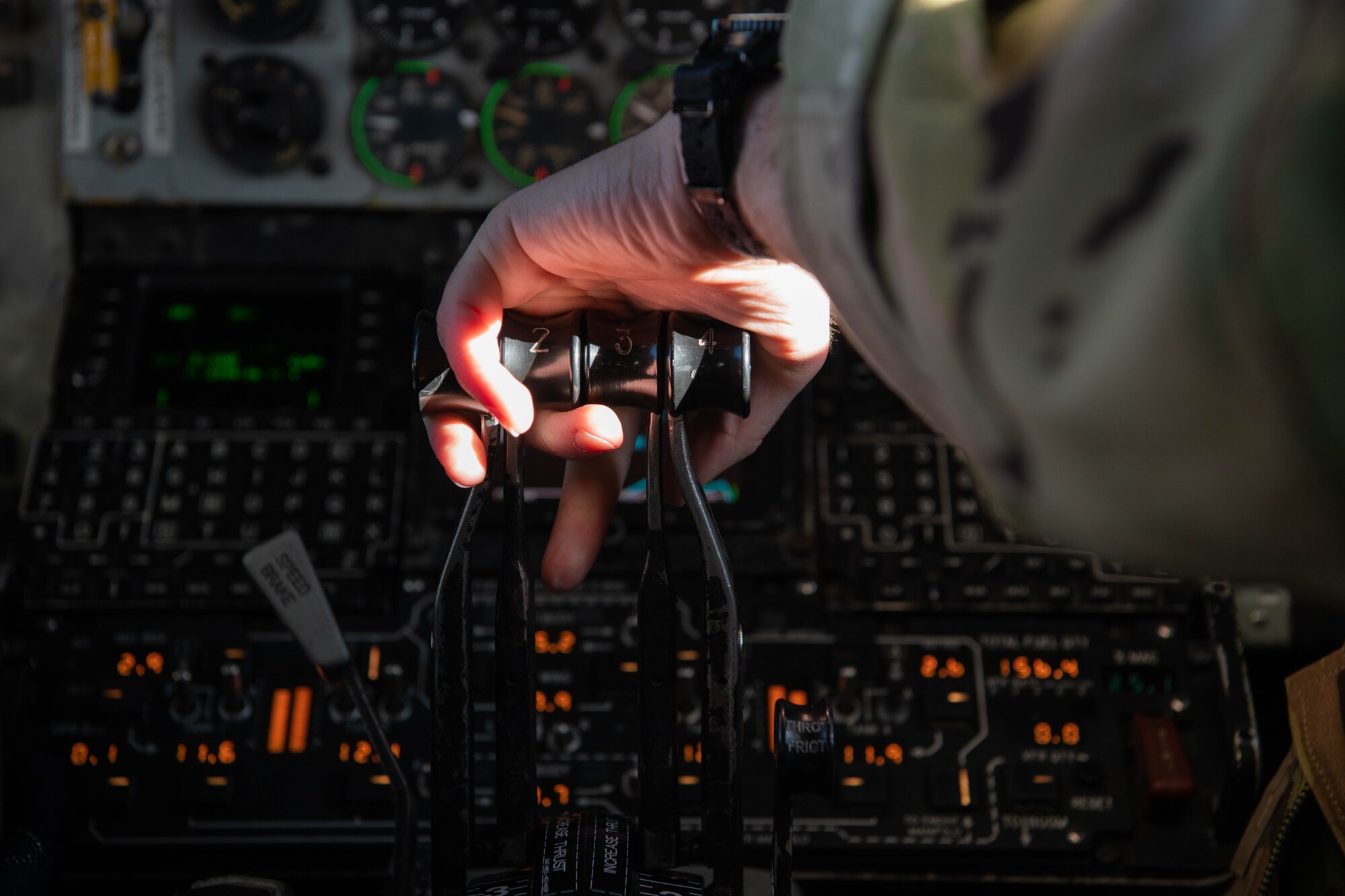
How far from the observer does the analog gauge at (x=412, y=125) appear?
1.68 meters

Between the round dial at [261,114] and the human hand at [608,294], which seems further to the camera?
the round dial at [261,114]

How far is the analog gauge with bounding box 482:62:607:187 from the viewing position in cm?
168

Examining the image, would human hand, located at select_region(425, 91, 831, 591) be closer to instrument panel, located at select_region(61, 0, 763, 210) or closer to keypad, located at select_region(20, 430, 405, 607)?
keypad, located at select_region(20, 430, 405, 607)

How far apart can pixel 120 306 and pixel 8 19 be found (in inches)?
18.4

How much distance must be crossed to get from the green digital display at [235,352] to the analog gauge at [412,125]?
0.23 meters

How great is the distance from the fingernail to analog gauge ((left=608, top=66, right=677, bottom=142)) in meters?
0.94

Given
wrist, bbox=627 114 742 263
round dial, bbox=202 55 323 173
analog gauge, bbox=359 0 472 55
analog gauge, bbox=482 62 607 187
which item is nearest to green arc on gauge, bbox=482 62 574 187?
analog gauge, bbox=482 62 607 187

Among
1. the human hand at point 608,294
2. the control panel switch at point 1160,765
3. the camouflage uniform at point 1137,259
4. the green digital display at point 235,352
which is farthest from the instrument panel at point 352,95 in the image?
the camouflage uniform at point 1137,259

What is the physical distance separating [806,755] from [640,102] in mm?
1193

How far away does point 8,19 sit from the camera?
66.0 inches

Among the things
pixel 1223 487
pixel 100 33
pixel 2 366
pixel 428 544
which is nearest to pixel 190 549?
pixel 428 544

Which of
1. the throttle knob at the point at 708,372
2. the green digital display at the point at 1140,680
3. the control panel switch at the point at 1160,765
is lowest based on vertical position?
the control panel switch at the point at 1160,765

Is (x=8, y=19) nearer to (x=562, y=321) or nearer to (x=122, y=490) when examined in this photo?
(x=122, y=490)

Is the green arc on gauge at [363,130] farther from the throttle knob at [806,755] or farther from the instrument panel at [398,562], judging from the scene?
the throttle knob at [806,755]
